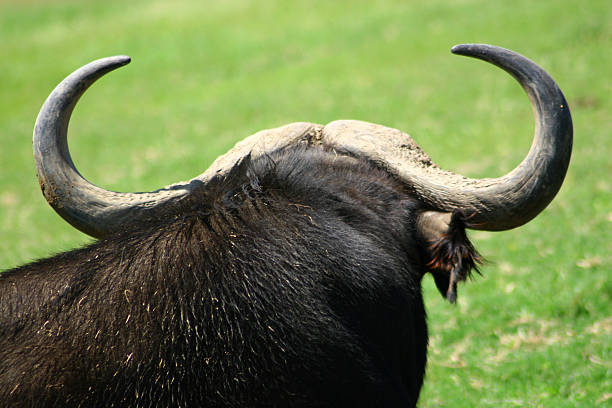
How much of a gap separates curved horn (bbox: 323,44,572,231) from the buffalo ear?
0.22 ft

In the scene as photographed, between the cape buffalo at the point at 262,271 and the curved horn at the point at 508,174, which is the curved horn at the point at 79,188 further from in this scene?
the curved horn at the point at 508,174

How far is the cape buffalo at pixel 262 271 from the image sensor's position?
2521mm

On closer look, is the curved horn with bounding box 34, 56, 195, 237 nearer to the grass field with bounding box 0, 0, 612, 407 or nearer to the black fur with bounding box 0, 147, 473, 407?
the black fur with bounding box 0, 147, 473, 407

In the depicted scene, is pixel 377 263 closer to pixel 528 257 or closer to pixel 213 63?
pixel 528 257

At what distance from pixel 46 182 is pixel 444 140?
28.6 ft

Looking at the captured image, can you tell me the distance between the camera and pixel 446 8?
19.7 m

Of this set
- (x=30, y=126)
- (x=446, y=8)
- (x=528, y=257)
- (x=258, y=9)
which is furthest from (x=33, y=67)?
(x=528, y=257)

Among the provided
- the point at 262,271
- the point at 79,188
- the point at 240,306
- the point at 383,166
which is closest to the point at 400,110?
the point at 383,166

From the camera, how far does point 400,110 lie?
1298 centimetres

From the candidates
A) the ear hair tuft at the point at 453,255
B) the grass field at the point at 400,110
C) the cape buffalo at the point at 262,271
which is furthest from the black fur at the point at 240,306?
the grass field at the point at 400,110

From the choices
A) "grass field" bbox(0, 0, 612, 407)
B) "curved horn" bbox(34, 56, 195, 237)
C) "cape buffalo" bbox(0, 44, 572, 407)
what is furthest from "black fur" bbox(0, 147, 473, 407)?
"grass field" bbox(0, 0, 612, 407)

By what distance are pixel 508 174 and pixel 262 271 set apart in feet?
4.17

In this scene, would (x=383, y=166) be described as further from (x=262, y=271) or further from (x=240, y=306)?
(x=240, y=306)

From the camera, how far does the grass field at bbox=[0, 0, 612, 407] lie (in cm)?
538
